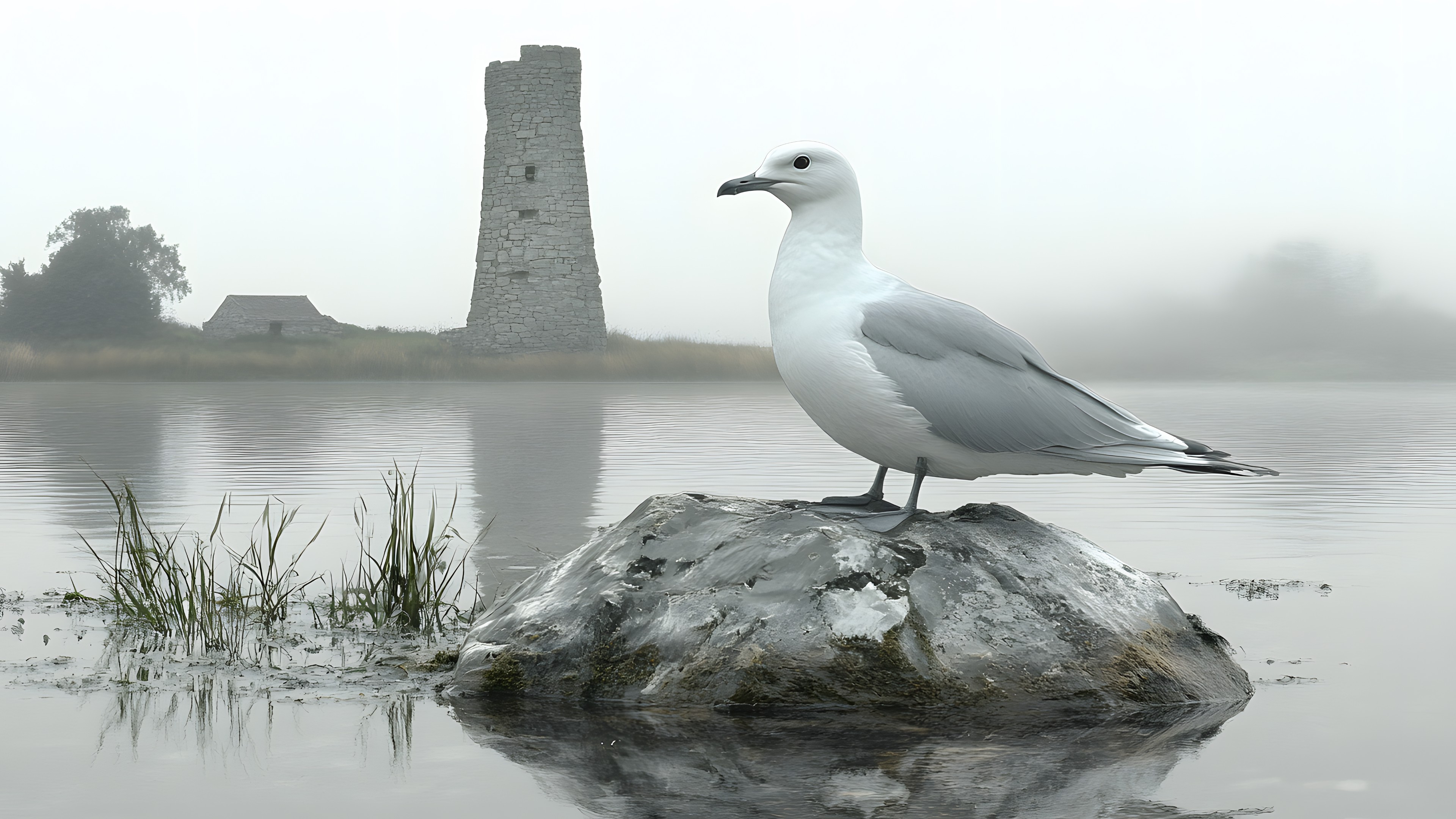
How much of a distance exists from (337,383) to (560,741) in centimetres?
2622

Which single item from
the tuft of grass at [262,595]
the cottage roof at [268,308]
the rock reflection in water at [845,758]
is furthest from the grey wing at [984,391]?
the cottage roof at [268,308]

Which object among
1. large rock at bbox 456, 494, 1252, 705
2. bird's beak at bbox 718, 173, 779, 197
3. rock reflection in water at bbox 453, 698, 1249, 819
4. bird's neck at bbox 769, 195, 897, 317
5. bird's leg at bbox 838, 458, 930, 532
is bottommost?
rock reflection in water at bbox 453, 698, 1249, 819

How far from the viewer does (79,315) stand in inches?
1315

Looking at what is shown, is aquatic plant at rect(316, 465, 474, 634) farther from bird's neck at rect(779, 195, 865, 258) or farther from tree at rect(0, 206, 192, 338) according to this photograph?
tree at rect(0, 206, 192, 338)

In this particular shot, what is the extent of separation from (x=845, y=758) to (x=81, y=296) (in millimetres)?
35500

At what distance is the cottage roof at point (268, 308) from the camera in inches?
1336

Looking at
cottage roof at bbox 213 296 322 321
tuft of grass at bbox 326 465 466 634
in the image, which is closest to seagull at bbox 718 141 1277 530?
tuft of grass at bbox 326 465 466 634

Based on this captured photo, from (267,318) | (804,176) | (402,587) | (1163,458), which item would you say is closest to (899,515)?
(1163,458)

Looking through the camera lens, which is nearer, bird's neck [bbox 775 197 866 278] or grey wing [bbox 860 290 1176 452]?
grey wing [bbox 860 290 1176 452]

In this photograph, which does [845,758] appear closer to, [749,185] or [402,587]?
[749,185]

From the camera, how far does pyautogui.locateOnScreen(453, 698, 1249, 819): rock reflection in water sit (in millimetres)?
3104

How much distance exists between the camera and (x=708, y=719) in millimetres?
3818

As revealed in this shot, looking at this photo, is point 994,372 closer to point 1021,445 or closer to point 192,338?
point 1021,445

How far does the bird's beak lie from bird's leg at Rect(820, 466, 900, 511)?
1115 millimetres
